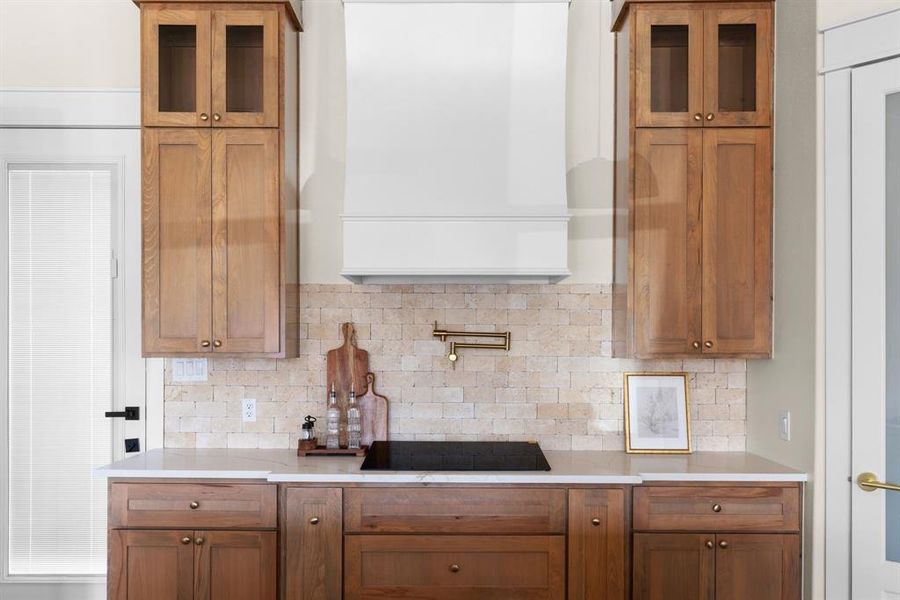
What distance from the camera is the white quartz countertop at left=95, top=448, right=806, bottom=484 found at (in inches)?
86.6

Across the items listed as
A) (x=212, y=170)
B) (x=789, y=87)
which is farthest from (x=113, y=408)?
(x=789, y=87)

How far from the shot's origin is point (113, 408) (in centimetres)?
272

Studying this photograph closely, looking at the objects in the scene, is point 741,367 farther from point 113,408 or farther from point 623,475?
point 113,408

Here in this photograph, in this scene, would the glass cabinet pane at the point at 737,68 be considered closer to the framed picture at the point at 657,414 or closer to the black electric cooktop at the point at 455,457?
the framed picture at the point at 657,414

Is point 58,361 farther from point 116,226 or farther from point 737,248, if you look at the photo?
point 737,248

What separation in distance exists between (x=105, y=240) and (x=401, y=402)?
58.1 inches

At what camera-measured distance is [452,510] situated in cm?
221

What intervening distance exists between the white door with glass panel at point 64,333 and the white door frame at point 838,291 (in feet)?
8.89

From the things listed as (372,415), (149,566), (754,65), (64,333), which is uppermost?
(754,65)

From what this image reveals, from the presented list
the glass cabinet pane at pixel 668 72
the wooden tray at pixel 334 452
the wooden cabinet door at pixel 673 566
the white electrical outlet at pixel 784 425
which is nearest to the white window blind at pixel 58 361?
the wooden tray at pixel 334 452

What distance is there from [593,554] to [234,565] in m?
1.28

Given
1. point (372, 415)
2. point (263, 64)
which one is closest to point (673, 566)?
point (372, 415)

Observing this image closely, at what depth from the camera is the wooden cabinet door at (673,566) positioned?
7.26 feet

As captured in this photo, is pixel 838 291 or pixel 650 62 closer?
pixel 838 291
